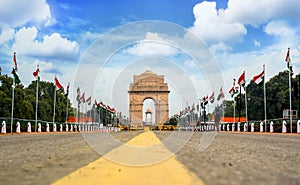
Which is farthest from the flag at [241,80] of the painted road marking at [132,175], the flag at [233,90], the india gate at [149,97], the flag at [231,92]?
the india gate at [149,97]

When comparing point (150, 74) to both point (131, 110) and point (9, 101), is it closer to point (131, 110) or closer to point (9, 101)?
point (131, 110)

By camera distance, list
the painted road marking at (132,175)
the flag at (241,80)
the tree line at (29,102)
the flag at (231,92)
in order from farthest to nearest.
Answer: the tree line at (29,102) < the flag at (231,92) < the flag at (241,80) < the painted road marking at (132,175)

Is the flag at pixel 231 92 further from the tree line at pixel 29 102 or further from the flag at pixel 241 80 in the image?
the tree line at pixel 29 102

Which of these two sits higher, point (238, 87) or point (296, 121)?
point (238, 87)

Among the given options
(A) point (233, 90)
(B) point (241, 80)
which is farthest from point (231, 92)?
(B) point (241, 80)

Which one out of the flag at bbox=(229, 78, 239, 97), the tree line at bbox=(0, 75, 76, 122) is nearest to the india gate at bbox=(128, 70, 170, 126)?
the tree line at bbox=(0, 75, 76, 122)

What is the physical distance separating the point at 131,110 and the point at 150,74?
12923mm

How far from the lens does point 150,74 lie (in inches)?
4852

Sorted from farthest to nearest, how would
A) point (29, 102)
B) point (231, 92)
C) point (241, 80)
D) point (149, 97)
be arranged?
point (149, 97) < point (29, 102) < point (231, 92) < point (241, 80)

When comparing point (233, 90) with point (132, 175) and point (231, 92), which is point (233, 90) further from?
point (132, 175)

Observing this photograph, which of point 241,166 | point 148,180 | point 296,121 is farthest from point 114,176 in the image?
point 296,121

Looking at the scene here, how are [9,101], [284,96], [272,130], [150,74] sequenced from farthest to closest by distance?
[150,74] < [284,96] < [9,101] < [272,130]

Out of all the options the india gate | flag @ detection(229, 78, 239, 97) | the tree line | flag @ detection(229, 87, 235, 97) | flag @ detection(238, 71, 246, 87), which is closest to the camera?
flag @ detection(238, 71, 246, 87)

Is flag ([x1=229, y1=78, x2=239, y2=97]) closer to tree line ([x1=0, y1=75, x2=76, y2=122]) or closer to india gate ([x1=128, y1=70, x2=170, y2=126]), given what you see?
tree line ([x1=0, y1=75, x2=76, y2=122])
